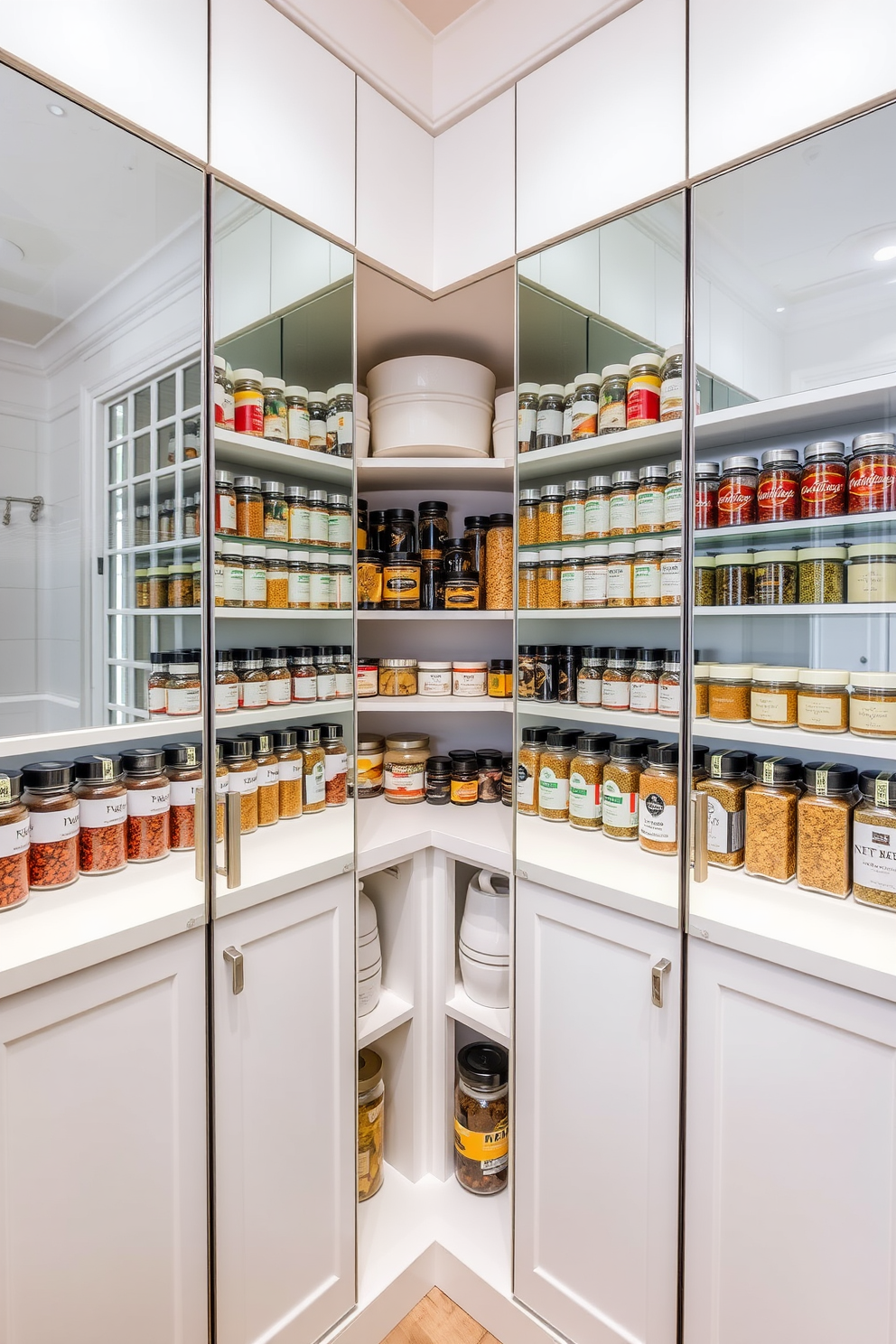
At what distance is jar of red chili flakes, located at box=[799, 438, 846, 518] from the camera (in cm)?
100

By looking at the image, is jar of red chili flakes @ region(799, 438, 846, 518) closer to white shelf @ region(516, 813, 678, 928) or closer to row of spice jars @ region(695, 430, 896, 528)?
row of spice jars @ region(695, 430, 896, 528)

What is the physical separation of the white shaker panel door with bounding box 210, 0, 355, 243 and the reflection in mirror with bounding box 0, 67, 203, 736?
0.36 feet

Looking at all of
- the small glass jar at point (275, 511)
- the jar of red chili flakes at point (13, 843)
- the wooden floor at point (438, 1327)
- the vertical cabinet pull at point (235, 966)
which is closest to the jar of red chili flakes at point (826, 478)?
the small glass jar at point (275, 511)

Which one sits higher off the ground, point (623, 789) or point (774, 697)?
point (774, 697)

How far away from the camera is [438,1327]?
1.36m

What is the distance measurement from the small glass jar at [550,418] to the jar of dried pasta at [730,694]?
0.55m

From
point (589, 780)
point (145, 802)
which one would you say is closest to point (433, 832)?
point (589, 780)

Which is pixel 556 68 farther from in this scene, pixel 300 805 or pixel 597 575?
pixel 300 805

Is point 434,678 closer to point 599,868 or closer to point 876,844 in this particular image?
point 599,868

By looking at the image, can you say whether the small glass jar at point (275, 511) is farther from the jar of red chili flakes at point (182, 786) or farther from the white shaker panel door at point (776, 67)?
the white shaker panel door at point (776, 67)

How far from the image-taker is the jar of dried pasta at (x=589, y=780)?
4.26 feet

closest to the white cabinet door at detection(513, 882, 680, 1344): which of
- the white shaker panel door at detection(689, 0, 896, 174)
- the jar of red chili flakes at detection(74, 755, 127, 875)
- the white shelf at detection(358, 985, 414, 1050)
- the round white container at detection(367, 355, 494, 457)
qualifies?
the white shelf at detection(358, 985, 414, 1050)

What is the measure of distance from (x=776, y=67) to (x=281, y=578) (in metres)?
1.05

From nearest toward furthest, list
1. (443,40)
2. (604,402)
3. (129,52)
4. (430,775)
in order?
1. (129,52)
2. (604,402)
3. (443,40)
4. (430,775)
